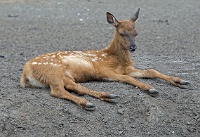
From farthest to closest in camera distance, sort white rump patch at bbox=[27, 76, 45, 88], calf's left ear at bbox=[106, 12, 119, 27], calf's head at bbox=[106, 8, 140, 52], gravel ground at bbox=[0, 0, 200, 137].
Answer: calf's left ear at bbox=[106, 12, 119, 27] → calf's head at bbox=[106, 8, 140, 52] → white rump patch at bbox=[27, 76, 45, 88] → gravel ground at bbox=[0, 0, 200, 137]

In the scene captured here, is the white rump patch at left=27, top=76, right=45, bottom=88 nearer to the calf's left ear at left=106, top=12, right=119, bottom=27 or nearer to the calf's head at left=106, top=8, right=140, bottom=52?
the calf's head at left=106, top=8, right=140, bottom=52

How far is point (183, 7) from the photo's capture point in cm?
1841

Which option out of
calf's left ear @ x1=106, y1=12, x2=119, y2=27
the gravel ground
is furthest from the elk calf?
the gravel ground

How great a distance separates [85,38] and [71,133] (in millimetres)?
6328

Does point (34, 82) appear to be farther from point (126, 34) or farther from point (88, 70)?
point (126, 34)

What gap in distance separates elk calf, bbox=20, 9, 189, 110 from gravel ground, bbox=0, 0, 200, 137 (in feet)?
0.35

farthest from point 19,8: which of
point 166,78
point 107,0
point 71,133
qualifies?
point 71,133

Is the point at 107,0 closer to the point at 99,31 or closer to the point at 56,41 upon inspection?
the point at 99,31

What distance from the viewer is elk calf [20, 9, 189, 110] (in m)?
6.62

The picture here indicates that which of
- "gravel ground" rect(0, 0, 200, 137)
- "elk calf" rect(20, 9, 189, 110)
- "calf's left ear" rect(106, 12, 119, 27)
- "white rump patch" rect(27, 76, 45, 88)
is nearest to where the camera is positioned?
"gravel ground" rect(0, 0, 200, 137)

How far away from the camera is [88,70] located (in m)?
7.31

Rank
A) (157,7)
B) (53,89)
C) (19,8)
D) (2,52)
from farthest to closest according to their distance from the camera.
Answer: (157,7) < (19,8) < (2,52) < (53,89)

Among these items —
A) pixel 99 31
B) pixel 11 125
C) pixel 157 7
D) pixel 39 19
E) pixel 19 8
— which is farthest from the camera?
pixel 157 7

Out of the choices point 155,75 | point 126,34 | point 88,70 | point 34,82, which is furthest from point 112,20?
point 34,82
